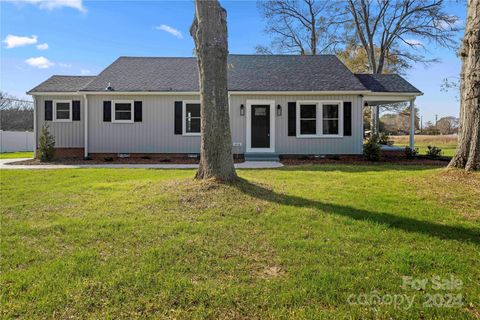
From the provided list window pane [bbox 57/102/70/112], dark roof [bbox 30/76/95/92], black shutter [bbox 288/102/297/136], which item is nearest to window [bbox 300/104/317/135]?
black shutter [bbox 288/102/297/136]

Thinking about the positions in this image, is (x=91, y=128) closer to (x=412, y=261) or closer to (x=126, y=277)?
(x=126, y=277)

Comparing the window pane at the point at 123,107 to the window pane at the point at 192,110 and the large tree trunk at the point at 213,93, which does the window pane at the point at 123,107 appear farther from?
the large tree trunk at the point at 213,93

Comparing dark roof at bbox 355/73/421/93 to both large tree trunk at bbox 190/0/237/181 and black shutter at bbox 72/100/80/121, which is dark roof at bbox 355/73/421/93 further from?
black shutter at bbox 72/100/80/121

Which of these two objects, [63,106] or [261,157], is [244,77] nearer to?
[261,157]

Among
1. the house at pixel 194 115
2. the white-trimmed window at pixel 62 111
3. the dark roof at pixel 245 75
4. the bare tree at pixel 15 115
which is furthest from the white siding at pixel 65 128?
the bare tree at pixel 15 115

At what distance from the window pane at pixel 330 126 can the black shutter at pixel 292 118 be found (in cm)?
128

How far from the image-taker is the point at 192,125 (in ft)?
46.3

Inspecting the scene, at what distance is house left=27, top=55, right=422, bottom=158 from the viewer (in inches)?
542

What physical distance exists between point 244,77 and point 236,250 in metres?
12.2

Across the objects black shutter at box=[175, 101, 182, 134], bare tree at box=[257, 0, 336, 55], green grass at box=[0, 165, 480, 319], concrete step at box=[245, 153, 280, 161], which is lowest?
green grass at box=[0, 165, 480, 319]

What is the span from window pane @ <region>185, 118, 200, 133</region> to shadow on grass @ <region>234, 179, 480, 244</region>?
27.5 feet

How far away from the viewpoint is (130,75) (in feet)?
49.9

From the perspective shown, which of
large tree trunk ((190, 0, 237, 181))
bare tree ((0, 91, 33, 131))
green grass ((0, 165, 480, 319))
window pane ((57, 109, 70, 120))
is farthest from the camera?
bare tree ((0, 91, 33, 131))

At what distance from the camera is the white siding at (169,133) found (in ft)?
45.5
